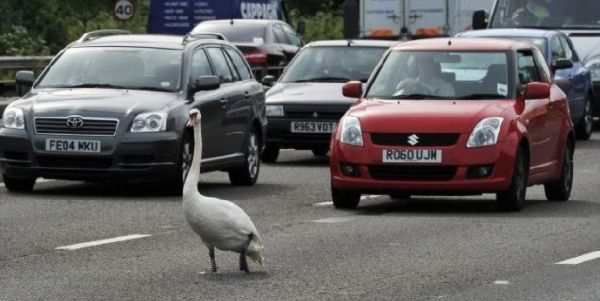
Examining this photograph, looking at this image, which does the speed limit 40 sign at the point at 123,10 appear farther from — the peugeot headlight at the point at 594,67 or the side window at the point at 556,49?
the side window at the point at 556,49

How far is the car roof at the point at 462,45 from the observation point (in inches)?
699

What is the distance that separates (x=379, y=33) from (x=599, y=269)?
30619 millimetres

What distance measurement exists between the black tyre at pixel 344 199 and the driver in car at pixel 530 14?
50.9 ft

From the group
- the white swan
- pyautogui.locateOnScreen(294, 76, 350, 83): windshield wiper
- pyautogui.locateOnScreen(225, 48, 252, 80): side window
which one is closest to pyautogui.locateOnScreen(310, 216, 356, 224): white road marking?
the white swan

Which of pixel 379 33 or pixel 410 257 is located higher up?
pixel 410 257

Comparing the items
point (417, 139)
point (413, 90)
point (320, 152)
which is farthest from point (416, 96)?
point (320, 152)

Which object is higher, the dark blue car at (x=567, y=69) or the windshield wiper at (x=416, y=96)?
the windshield wiper at (x=416, y=96)

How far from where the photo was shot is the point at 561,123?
18.2 meters

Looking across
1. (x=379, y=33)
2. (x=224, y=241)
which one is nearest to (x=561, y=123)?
(x=224, y=241)

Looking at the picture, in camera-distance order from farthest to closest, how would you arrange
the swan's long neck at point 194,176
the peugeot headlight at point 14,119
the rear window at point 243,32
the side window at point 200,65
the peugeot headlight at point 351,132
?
the rear window at point 243,32, the side window at point 200,65, the peugeot headlight at point 14,119, the peugeot headlight at point 351,132, the swan's long neck at point 194,176

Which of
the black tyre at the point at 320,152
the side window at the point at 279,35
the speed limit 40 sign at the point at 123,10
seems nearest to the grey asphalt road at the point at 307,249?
the black tyre at the point at 320,152

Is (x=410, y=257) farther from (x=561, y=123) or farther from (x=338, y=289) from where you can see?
(x=561, y=123)

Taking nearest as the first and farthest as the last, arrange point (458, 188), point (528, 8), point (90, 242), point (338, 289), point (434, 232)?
point (338, 289), point (90, 242), point (434, 232), point (458, 188), point (528, 8)

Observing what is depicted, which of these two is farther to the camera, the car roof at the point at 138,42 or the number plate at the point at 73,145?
the car roof at the point at 138,42
